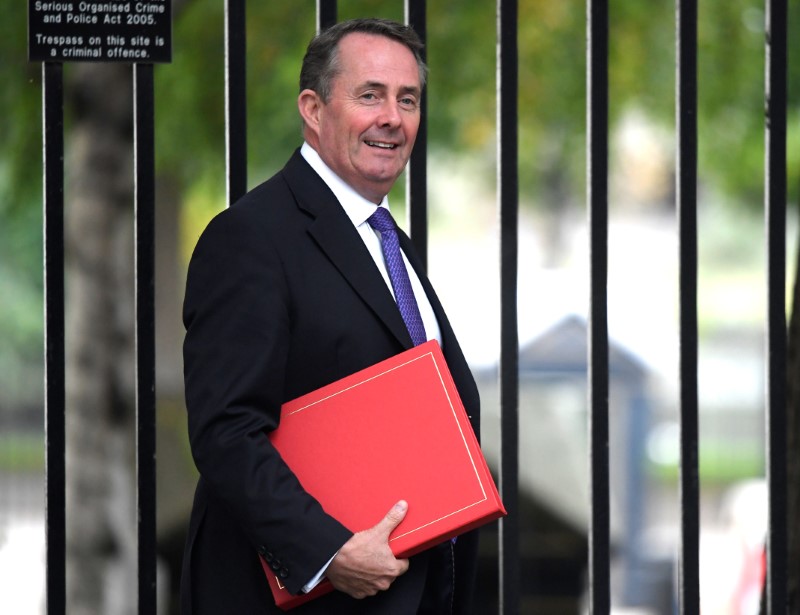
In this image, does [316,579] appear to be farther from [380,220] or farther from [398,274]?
[380,220]

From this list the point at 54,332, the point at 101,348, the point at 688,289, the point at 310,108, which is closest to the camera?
the point at 310,108

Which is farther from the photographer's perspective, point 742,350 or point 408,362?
point 742,350

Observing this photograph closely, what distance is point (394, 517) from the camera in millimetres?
2287

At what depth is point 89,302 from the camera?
6035 millimetres

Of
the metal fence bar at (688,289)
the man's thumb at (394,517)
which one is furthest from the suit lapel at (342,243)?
the metal fence bar at (688,289)

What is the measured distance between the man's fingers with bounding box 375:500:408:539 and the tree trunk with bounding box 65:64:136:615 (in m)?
3.64

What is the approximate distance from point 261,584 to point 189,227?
1545 centimetres

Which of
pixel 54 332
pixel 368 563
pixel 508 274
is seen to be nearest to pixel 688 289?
pixel 508 274

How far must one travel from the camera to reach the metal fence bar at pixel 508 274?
3.08 metres

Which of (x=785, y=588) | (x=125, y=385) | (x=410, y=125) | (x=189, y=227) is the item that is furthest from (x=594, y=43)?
(x=189, y=227)

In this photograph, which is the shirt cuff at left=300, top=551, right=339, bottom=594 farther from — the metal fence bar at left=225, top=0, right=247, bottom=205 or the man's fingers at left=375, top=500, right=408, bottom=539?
the metal fence bar at left=225, top=0, right=247, bottom=205

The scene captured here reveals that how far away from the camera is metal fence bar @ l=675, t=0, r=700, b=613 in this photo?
10.4ft

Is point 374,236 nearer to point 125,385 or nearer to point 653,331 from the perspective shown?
point 125,385

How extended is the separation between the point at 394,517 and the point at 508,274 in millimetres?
972
